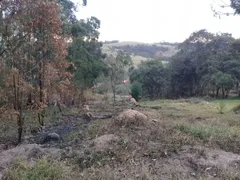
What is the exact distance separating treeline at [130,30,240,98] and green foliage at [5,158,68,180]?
26.6m

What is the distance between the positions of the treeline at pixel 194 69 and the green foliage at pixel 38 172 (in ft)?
87.1

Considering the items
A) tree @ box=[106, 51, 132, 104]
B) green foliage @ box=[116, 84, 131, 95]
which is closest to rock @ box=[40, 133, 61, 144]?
tree @ box=[106, 51, 132, 104]

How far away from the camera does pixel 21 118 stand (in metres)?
8.88

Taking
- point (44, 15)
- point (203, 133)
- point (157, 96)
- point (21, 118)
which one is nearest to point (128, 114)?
point (203, 133)

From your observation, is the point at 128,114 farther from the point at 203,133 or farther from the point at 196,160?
the point at 196,160

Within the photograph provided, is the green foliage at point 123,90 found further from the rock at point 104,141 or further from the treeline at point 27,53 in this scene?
the rock at point 104,141

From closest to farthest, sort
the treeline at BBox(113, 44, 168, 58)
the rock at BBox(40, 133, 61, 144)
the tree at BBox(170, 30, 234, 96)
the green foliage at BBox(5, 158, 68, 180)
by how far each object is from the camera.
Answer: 1. the green foliage at BBox(5, 158, 68, 180)
2. the rock at BBox(40, 133, 61, 144)
3. the tree at BBox(170, 30, 234, 96)
4. the treeline at BBox(113, 44, 168, 58)

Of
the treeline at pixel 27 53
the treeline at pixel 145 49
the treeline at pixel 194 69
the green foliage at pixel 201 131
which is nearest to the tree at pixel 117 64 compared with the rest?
the treeline at pixel 194 69

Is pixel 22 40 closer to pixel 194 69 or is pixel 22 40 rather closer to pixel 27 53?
pixel 27 53

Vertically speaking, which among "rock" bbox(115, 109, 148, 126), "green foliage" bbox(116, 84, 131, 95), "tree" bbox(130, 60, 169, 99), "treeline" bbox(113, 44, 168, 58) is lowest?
"green foliage" bbox(116, 84, 131, 95)

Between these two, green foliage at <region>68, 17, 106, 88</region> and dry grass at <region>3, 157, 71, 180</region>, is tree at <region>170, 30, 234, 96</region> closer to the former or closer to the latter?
green foliage at <region>68, 17, 106, 88</region>

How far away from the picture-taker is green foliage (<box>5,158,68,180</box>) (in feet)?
16.6

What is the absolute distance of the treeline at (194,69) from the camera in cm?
3069

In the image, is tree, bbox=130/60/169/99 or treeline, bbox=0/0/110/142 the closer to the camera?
treeline, bbox=0/0/110/142
